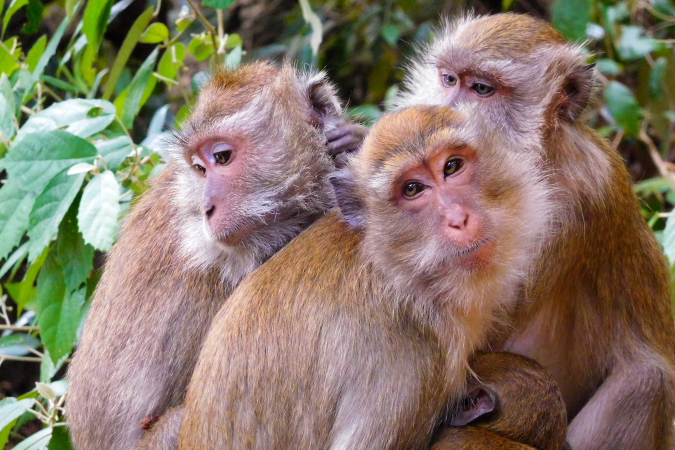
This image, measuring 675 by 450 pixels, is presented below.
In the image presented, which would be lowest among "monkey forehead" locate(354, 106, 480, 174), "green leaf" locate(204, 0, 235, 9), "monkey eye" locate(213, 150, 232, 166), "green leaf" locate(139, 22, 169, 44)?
"monkey eye" locate(213, 150, 232, 166)

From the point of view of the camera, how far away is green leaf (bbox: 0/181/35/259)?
3.87 m

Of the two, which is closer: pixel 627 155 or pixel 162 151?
pixel 162 151

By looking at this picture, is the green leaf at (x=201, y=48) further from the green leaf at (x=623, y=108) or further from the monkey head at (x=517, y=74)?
the green leaf at (x=623, y=108)

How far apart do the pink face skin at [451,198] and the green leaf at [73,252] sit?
68.4 inches

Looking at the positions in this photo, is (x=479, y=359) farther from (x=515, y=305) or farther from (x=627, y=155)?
(x=627, y=155)

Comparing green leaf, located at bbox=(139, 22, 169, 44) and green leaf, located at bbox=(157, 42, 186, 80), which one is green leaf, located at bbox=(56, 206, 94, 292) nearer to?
green leaf, located at bbox=(157, 42, 186, 80)

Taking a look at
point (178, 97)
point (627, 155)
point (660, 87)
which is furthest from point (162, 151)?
point (627, 155)

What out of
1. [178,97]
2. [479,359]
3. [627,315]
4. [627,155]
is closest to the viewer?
[479,359]

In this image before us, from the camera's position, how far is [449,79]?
3.99m

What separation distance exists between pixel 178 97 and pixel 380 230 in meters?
4.99

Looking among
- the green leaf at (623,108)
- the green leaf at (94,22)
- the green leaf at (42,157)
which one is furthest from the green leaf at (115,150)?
the green leaf at (623,108)

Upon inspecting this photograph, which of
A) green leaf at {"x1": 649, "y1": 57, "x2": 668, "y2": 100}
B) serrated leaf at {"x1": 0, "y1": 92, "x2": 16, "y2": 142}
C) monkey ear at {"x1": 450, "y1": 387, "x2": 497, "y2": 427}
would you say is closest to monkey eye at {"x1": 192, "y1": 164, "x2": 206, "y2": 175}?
serrated leaf at {"x1": 0, "y1": 92, "x2": 16, "y2": 142}

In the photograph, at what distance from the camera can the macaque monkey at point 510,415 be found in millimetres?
3266

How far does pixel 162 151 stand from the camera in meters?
4.52
